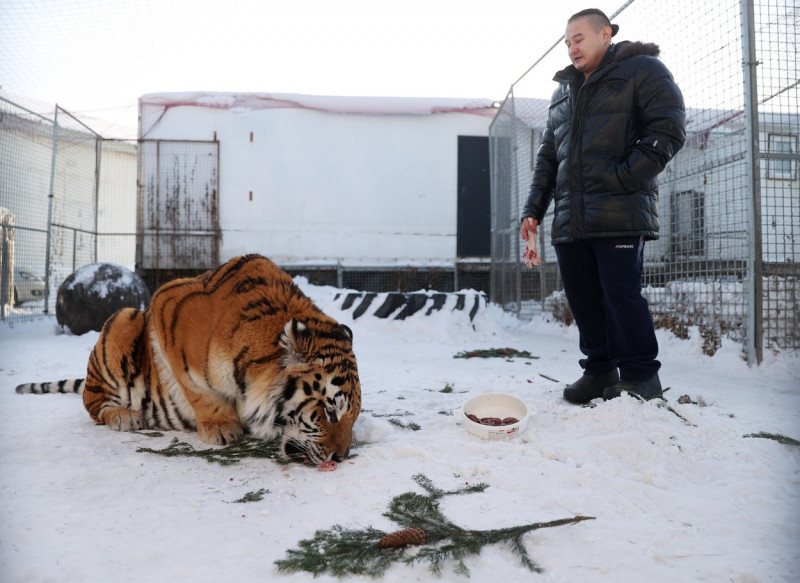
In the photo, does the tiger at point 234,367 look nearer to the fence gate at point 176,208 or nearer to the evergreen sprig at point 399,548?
the evergreen sprig at point 399,548

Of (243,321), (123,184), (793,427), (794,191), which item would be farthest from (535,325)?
(123,184)

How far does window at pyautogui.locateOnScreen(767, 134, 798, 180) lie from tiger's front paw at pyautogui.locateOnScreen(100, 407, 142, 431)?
18.0 feet

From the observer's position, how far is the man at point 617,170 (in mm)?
2799

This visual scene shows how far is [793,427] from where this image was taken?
2646mm

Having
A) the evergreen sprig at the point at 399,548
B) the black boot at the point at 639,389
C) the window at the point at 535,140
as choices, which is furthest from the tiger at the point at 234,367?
the window at the point at 535,140

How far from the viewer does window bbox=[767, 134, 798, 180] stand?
471 cm

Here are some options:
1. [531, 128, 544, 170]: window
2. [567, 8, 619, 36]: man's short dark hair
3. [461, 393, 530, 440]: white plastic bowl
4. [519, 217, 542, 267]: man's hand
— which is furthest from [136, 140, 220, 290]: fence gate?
[567, 8, 619, 36]: man's short dark hair

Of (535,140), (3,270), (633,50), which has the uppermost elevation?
(535,140)

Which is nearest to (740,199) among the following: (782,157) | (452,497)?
(782,157)

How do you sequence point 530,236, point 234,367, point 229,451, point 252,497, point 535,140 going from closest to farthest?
1. point 252,497
2. point 234,367
3. point 229,451
4. point 530,236
5. point 535,140

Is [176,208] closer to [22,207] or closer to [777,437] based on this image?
[22,207]

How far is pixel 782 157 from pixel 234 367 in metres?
5.16

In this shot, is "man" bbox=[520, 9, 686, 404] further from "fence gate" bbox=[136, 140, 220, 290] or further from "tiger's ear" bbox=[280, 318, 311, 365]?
"fence gate" bbox=[136, 140, 220, 290]

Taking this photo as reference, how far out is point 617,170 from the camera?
2.86m
